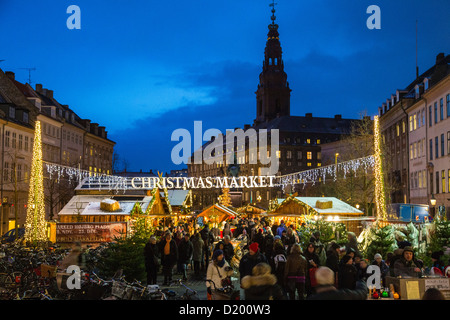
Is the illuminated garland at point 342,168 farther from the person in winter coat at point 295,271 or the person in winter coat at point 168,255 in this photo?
the person in winter coat at point 295,271

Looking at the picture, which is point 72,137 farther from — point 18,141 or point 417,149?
point 417,149

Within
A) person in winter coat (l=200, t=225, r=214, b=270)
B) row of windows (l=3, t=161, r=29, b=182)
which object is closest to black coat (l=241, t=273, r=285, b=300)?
person in winter coat (l=200, t=225, r=214, b=270)

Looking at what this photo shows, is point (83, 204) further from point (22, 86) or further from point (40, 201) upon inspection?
point (22, 86)

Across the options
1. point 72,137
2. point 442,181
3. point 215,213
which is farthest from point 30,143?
point 442,181

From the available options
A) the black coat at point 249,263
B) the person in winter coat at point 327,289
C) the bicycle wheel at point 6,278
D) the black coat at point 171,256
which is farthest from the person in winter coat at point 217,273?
the bicycle wheel at point 6,278

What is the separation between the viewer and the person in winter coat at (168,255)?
1614cm

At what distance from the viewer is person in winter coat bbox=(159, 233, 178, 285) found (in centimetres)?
1614

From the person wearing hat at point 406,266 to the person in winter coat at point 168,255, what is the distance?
24.8 feet

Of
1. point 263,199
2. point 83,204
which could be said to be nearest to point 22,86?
point 83,204

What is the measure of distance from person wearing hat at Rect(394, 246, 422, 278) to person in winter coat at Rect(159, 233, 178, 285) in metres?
7.56

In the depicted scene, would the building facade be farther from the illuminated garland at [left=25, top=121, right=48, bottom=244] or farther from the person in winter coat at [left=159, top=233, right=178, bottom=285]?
the person in winter coat at [left=159, top=233, right=178, bottom=285]

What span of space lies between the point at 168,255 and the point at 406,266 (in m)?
7.86

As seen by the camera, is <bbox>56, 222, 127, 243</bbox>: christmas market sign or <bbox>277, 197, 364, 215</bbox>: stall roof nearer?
<bbox>56, 222, 127, 243</bbox>: christmas market sign
